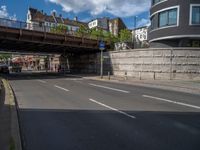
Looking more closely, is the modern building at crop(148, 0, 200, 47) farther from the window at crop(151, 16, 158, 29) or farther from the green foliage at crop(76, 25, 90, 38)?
the green foliage at crop(76, 25, 90, 38)

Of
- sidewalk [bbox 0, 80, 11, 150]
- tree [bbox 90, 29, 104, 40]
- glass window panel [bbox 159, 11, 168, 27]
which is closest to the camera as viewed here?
sidewalk [bbox 0, 80, 11, 150]

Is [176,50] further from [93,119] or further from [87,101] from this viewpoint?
[93,119]

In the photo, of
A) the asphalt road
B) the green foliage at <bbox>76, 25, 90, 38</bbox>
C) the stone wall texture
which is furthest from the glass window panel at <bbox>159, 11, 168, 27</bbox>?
the asphalt road

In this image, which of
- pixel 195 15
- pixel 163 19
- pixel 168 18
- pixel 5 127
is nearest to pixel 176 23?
pixel 168 18

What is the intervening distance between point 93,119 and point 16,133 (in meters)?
2.90

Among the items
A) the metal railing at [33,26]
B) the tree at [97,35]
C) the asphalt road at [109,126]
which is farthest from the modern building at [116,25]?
the asphalt road at [109,126]

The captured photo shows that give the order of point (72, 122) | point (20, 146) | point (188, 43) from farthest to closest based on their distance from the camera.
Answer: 1. point (188, 43)
2. point (72, 122)
3. point (20, 146)

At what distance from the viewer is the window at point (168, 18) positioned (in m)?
36.7

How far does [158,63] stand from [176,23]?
6.69 metres

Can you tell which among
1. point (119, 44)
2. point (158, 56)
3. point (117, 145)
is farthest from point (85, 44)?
point (117, 145)

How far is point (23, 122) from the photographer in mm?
8930

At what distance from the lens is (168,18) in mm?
37406

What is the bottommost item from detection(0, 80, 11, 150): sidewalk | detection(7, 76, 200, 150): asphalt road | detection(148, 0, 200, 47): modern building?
detection(7, 76, 200, 150): asphalt road

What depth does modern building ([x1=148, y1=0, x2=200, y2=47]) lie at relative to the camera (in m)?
34.8
